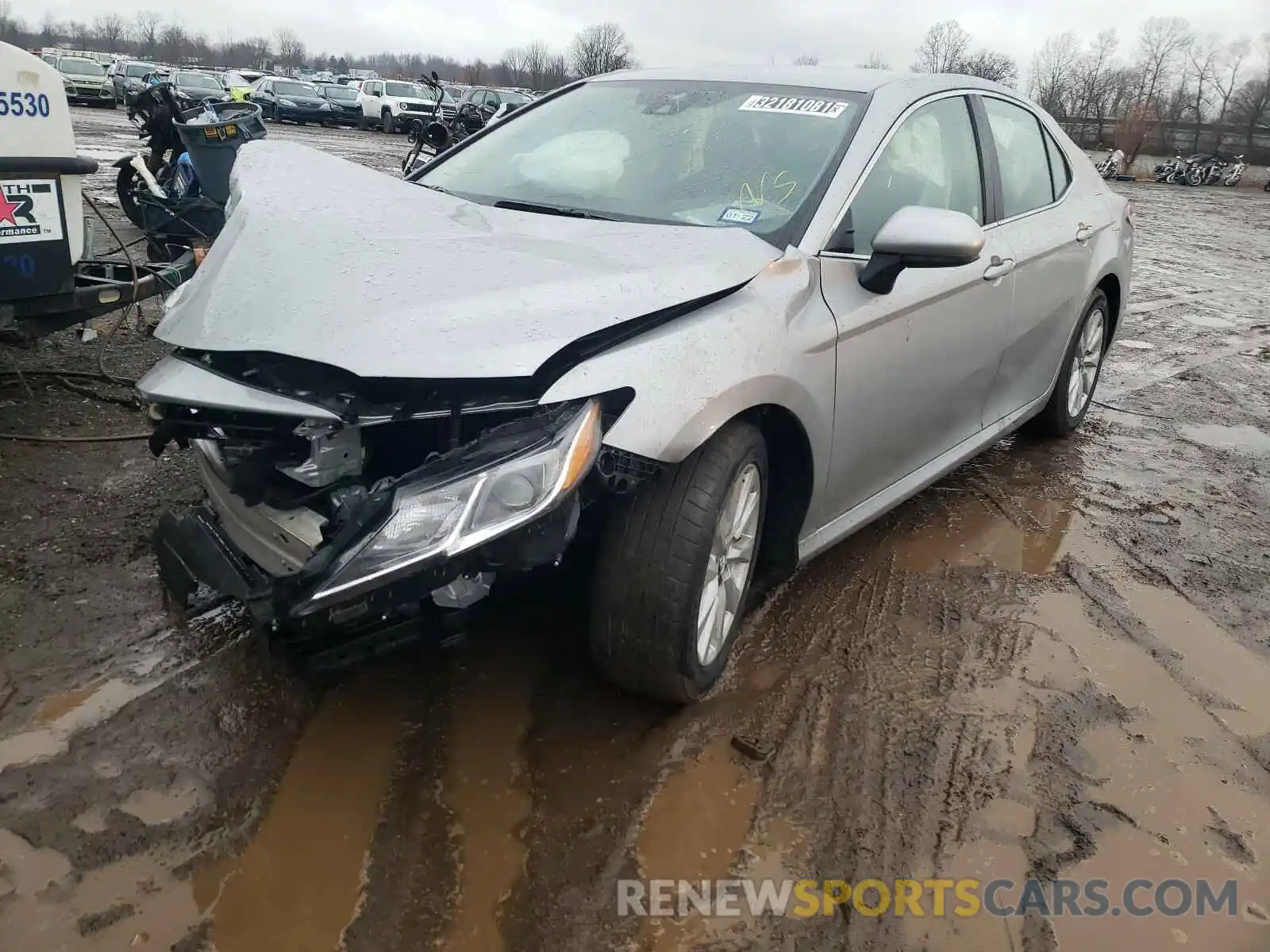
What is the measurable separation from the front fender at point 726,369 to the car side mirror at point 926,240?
0.20 meters

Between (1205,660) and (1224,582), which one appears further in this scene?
(1224,582)

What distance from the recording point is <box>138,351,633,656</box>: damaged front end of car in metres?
2.03

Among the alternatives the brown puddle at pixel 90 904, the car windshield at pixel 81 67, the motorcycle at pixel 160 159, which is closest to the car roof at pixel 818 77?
the brown puddle at pixel 90 904

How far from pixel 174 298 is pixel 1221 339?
8.03 metres

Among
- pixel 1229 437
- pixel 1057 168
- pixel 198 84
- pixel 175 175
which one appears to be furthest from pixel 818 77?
pixel 198 84

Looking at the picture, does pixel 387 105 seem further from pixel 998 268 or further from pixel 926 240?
pixel 926 240

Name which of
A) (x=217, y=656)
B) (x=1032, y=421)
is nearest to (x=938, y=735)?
(x=217, y=656)

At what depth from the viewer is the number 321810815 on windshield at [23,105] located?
3.77 m

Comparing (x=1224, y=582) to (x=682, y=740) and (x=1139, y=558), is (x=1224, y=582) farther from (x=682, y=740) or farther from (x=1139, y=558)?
(x=682, y=740)

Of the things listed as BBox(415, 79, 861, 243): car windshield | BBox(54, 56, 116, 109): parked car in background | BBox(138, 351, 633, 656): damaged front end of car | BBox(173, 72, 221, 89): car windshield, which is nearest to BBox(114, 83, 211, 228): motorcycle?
BBox(415, 79, 861, 243): car windshield

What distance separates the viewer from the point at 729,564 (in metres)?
2.66

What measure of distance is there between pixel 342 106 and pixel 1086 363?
32486 millimetres

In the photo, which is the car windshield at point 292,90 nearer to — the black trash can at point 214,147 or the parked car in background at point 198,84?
the parked car in background at point 198,84

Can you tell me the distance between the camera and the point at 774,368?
8.16 feet
